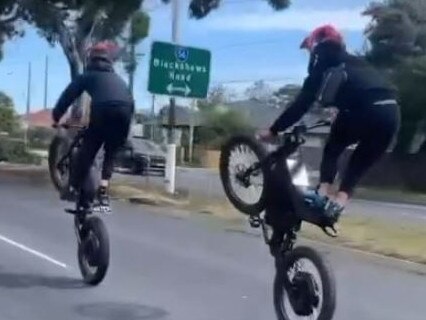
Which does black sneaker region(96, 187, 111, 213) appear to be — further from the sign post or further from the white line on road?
the sign post

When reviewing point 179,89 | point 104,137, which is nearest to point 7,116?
point 179,89

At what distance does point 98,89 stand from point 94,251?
5.26ft

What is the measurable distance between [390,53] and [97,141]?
41700 millimetres

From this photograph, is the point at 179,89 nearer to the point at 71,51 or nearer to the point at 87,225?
the point at 71,51

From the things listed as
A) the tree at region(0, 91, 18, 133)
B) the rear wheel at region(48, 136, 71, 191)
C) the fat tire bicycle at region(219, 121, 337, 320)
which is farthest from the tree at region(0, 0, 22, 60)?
the tree at region(0, 91, 18, 133)

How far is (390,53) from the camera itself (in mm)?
50406

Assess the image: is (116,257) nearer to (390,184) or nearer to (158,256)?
(158,256)

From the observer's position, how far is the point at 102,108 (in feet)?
32.2

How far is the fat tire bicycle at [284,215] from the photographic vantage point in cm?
800

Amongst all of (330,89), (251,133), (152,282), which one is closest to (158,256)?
(152,282)

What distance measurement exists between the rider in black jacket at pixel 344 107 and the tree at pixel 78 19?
23.7m

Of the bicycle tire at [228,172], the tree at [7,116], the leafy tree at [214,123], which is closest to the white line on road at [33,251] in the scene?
the bicycle tire at [228,172]

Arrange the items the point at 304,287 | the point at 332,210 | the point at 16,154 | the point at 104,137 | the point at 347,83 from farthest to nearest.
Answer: the point at 16,154 → the point at 104,137 → the point at 304,287 → the point at 332,210 → the point at 347,83

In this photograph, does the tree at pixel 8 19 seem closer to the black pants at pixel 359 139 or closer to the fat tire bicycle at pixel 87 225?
Answer: the fat tire bicycle at pixel 87 225
